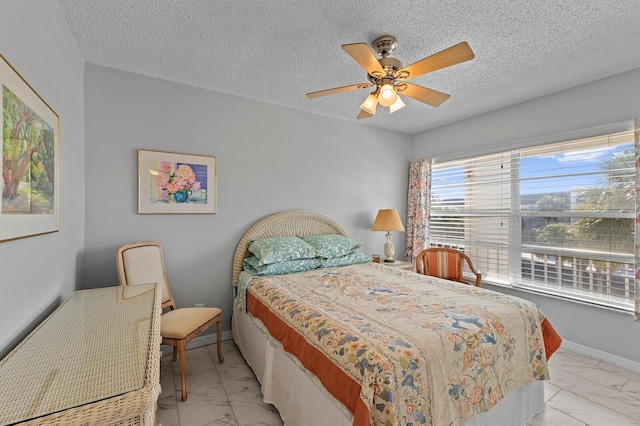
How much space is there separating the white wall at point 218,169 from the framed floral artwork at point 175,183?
8 centimetres

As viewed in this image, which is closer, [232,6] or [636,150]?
[232,6]

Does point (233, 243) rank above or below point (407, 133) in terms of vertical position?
below

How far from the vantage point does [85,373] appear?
93cm

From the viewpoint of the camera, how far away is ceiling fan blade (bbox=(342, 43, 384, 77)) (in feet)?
5.57

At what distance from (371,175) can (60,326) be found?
3.69 metres

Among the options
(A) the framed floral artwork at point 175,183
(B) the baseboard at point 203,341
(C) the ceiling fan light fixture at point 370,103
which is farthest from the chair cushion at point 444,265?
(A) the framed floral artwork at point 175,183

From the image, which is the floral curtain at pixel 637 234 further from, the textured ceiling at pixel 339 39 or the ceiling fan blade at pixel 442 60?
the ceiling fan blade at pixel 442 60

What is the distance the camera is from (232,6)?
1.83m

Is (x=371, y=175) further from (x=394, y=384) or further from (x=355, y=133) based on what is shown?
(x=394, y=384)

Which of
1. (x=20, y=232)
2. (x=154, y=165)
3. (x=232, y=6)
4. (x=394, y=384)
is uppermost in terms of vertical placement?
(x=232, y=6)

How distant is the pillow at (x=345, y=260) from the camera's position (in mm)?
3221

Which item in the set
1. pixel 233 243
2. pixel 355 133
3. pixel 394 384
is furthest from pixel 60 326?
pixel 355 133

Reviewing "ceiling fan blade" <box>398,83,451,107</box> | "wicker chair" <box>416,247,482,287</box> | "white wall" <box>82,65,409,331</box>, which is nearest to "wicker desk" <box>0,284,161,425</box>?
"white wall" <box>82,65,409,331</box>

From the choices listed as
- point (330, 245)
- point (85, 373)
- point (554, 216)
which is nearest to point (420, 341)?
point (85, 373)
